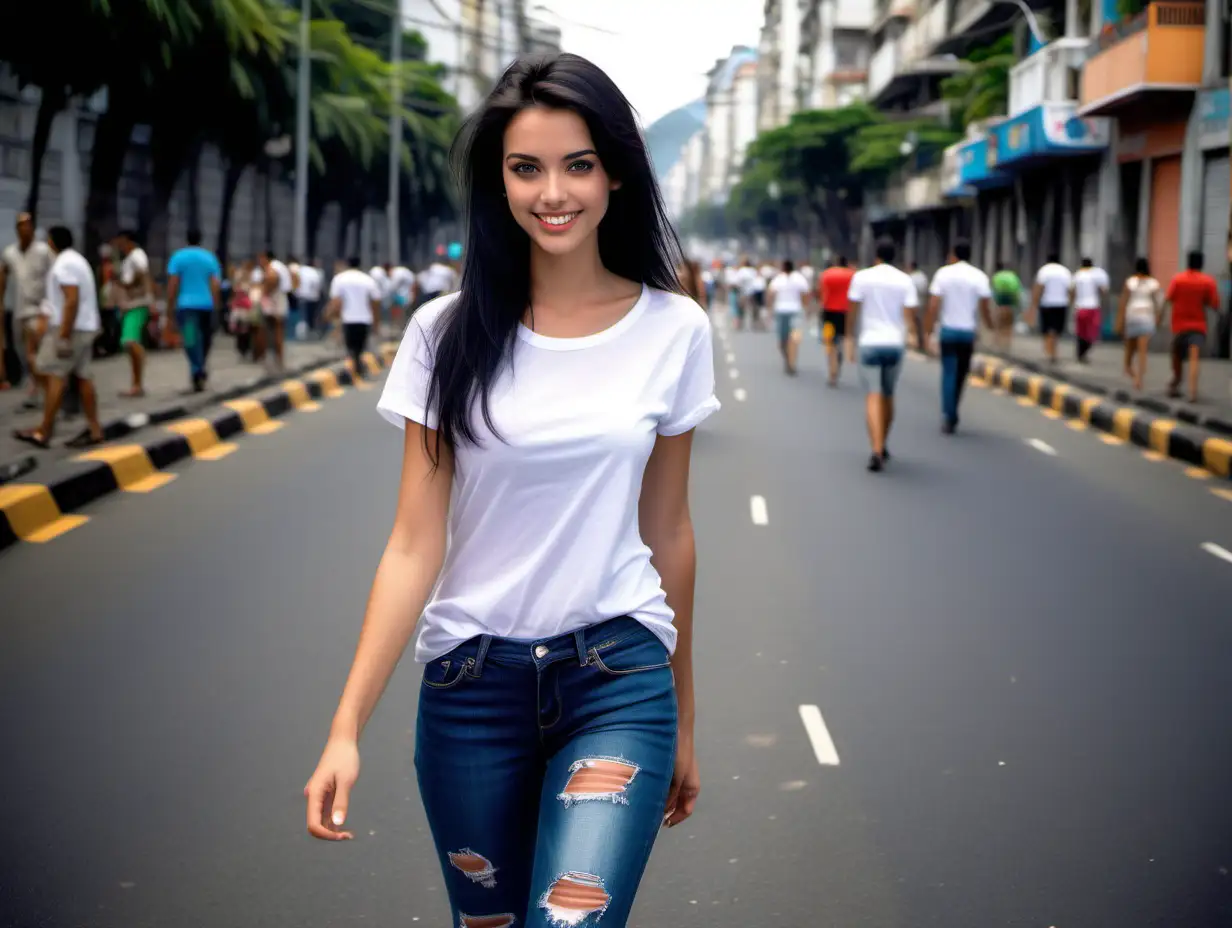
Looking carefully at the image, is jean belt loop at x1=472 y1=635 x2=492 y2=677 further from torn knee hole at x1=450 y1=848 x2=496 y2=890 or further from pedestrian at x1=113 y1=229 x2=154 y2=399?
pedestrian at x1=113 y1=229 x2=154 y2=399

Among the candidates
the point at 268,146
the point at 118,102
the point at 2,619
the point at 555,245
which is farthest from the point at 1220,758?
the point at 268,146

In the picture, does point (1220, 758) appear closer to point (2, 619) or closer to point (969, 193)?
point (2, 619)

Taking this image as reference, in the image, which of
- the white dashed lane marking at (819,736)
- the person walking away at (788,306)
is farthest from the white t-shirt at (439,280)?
the white dashed lane marking at (819,736)

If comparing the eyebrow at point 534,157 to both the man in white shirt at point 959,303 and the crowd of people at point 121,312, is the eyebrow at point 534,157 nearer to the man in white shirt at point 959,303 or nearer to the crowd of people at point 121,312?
the crowd of people at point 121,312

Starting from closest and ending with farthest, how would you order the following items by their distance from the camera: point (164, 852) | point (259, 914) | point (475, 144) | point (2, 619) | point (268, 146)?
point (475, 144)
point (259, 914)
point (164, 852)
point (2, 619)
point (268, 146)

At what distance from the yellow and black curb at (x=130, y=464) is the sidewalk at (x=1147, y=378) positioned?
30.5ft

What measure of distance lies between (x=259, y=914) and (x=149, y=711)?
2.26 meters

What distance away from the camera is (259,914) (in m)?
4.50

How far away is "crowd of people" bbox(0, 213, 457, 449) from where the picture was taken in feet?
46.6

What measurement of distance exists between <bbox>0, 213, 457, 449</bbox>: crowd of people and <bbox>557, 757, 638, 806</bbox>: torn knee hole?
12267mm

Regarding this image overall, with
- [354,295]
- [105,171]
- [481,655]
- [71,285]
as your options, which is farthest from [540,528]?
[105,171]

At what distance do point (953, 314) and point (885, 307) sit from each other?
9.11ft

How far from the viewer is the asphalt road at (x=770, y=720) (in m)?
A: 4.74

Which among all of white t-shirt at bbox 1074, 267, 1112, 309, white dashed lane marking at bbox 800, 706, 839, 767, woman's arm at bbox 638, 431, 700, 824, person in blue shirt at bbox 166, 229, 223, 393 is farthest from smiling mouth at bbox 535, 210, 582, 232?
white t-shirt at bbox 1074, 267, 1112, 309
